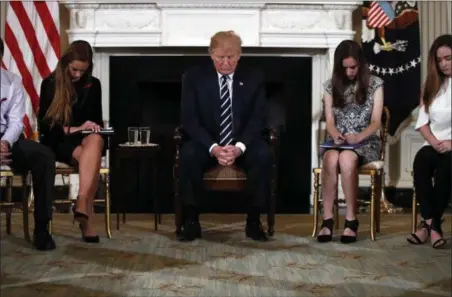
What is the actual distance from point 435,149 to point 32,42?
322 centimetres

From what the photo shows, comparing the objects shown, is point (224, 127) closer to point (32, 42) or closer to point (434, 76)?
point (434, 76)

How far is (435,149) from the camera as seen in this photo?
4301mm

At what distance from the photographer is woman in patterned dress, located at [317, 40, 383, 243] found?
4.43 meters

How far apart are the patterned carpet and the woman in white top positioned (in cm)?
13

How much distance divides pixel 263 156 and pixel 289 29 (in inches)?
81.7

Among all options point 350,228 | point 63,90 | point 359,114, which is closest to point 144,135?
point 63,90

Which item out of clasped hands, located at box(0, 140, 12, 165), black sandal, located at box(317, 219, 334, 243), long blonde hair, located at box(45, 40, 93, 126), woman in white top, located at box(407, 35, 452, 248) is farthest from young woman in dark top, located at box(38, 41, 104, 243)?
woman in white top, located at box(407, 35, 452, 248)

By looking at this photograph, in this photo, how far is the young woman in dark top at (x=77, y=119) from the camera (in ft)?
14.1

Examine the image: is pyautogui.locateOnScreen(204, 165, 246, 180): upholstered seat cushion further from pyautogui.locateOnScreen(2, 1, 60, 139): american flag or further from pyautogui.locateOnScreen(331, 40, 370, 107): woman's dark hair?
pyautogui.locateOnScreen(2, 1, 60, 139): american flag

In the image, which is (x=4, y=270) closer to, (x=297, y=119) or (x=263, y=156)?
(x=263, y=156)

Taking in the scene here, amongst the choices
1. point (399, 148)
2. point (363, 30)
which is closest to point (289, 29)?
point (363, 30)

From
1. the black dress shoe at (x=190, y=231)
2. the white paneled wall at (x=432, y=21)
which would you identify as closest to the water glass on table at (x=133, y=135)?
the black dress shoe at (x=190, y=231)

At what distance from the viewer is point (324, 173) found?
4484 mm

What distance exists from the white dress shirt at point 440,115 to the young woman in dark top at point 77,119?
167cm
